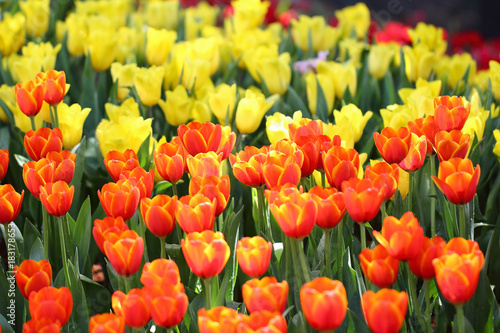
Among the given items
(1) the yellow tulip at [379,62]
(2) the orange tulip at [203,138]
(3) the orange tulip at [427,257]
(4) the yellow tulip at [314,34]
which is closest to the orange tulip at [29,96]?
(2) the orange tulip at [203,138]

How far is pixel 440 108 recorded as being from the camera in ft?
4.38

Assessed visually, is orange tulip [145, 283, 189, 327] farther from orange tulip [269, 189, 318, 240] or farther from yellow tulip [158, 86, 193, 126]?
yellow tulip [158, 86, 193, 126]

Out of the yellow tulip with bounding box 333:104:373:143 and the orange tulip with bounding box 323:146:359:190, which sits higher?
the orange tulip with bounding box 323:146:359:190

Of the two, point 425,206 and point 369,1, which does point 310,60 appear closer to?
point 425,206

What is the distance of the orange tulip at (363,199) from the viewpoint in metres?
1.04

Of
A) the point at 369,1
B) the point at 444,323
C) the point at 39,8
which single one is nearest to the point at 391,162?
the point at 444,323

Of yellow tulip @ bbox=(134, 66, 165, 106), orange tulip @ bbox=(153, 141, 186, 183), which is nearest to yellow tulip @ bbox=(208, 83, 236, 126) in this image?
yellow tulip @ bbox=(134, 66, 165, 106)

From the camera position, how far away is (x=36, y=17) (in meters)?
2.78

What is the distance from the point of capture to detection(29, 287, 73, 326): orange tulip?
90cm

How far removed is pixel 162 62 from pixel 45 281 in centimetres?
151

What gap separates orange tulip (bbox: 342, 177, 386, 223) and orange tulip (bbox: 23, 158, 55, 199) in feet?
1.87

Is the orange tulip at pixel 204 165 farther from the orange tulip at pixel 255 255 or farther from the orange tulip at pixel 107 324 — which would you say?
the orange tulip at pixel 107 324

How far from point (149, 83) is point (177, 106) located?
11cm

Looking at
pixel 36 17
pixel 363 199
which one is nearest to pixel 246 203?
pixel 363 199
